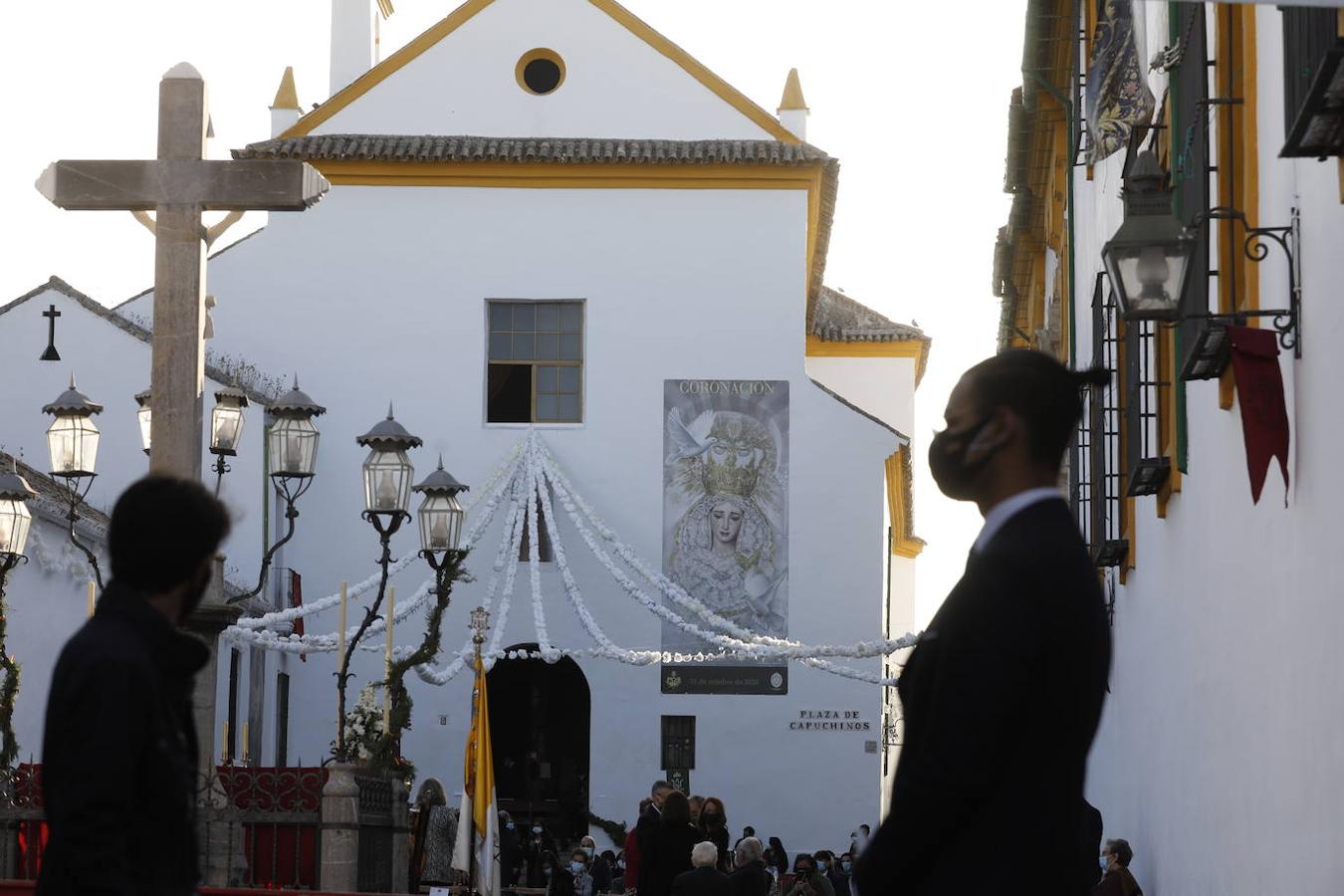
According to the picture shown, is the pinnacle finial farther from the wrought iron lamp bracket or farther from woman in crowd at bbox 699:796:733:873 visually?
the wrought iron lamp bracket

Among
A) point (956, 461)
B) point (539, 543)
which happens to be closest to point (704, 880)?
point (956, 461)

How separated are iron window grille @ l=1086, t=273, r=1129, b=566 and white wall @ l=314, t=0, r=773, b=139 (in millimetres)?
16482

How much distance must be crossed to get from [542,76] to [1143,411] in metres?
21.0

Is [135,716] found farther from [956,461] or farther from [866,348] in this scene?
[866,348]

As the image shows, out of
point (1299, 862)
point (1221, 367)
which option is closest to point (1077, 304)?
point (1221, 367)

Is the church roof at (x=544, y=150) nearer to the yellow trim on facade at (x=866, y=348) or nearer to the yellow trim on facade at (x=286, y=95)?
the yellow trim on facade at (x=286, y=95)

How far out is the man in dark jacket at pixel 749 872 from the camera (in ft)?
44.3

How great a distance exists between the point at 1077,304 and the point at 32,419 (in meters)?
15.7

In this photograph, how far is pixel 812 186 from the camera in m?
33.3

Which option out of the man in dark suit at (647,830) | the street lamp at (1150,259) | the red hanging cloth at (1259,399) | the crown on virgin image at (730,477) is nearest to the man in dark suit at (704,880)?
the man in dark suit at (647,830)

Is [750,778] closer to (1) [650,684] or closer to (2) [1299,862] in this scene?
(1) [650,684]

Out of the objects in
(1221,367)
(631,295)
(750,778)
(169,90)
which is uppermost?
(631,295)

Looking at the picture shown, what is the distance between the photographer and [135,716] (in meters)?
3.99

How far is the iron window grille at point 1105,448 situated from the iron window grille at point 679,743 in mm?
14427
